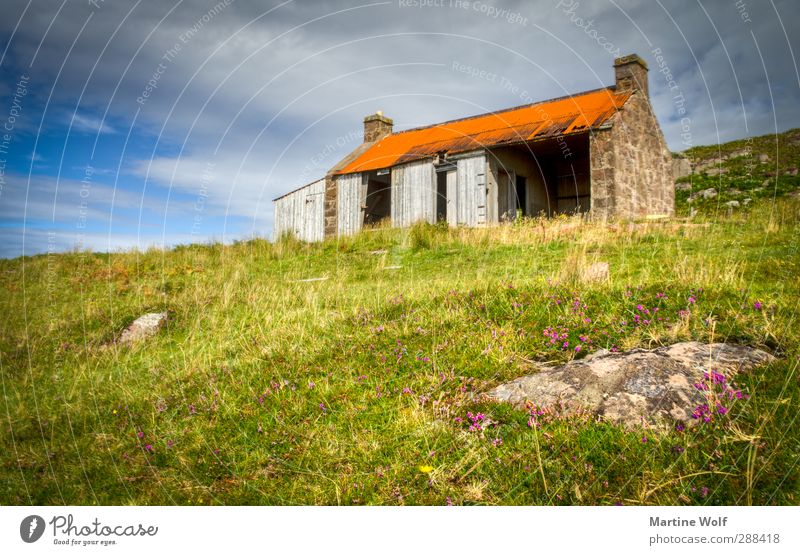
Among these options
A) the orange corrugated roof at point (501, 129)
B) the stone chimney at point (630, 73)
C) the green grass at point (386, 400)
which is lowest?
the green grass at point (386, 400)

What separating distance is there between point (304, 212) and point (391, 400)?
23.6 meters

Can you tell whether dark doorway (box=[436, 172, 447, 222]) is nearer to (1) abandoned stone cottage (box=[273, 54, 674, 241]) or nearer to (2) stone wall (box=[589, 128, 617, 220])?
(1) abandoned stone cottage (box=[273, 54, 674, 241])

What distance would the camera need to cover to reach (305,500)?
3186mm

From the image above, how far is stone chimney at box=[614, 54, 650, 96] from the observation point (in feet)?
67.9

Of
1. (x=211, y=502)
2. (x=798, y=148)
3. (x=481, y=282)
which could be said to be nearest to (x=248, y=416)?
(x=211, y=502)

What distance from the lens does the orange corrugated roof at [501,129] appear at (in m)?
19.4

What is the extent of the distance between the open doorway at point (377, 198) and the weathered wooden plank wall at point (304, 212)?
2.49 meters

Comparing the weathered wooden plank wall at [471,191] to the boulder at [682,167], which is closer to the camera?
the weathered wooden plank wall at [471,191]

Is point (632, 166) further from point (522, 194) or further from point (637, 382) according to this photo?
point (637, 382)

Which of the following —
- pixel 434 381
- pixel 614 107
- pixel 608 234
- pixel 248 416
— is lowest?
pixel 248 416
